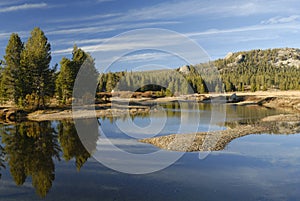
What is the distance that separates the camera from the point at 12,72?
59.3m

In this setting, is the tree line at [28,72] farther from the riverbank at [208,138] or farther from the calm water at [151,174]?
the riverbank at [208,138]

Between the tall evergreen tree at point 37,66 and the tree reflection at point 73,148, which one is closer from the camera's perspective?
the tree reflection at point 73,148

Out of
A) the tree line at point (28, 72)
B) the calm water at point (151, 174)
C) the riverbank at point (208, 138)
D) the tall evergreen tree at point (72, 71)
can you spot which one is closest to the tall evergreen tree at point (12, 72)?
the tree line at point (28, 72)

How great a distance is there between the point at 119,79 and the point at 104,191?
12249 centimetres

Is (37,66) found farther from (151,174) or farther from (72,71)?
(151,174)

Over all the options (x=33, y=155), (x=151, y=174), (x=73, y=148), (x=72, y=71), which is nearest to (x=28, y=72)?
(x=72, y=71)

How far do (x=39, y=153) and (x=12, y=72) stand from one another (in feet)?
127

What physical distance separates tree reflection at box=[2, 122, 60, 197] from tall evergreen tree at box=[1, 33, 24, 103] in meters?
21.5

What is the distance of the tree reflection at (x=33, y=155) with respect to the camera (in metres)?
19.7

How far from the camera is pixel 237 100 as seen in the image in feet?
350

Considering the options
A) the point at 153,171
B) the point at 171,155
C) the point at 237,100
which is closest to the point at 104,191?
the point at 153,171

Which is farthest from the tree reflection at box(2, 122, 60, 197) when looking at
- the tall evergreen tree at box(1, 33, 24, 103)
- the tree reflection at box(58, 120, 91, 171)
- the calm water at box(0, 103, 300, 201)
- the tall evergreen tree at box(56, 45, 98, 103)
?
the tall evergreen tree at box(56, 45, 98, 103)

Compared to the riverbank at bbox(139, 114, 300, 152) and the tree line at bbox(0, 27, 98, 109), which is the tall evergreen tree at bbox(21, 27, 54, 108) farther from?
the riverbank at bbox(139, 114, 300, 152)

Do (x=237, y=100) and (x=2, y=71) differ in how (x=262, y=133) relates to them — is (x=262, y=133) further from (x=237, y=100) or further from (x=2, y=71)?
(x=237, y=100)
